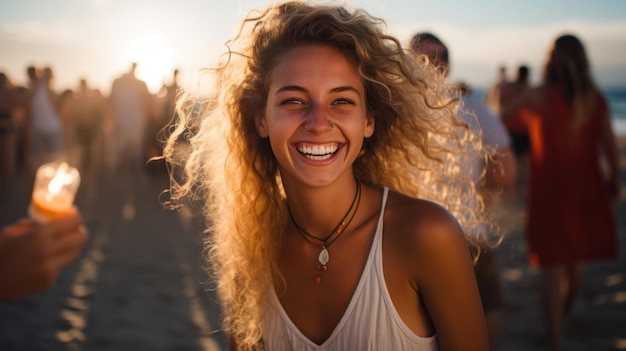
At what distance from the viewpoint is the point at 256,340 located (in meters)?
2.28

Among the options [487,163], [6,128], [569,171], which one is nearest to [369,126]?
[487,163]

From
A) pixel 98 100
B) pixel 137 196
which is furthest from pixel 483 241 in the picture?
pixel 98 100

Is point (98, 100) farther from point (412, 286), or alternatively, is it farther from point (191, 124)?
point (412, 286)

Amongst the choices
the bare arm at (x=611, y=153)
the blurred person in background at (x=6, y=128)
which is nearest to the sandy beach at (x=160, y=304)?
the bare arm at (x=611, y=153)

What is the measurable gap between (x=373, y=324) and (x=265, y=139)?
101 cm

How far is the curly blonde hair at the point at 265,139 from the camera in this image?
2234mm

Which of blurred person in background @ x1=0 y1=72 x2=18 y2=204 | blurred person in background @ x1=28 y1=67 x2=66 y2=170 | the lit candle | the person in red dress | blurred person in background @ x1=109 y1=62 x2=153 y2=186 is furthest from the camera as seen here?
blurred person in background @ x1=109 y1=62 x2=153 y2=186

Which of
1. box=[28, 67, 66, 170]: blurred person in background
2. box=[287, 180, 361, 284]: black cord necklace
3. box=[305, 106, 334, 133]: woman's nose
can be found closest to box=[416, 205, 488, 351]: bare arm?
box=[287, 180, 361, 284]: black cord necklace

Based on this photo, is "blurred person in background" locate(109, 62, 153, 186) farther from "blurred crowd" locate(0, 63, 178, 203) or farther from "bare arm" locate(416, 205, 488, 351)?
"bare arm" locate(416, 205, 488, 351)

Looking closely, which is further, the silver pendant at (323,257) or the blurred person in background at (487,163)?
the blurred person in background at (487,163)

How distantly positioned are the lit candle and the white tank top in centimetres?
101

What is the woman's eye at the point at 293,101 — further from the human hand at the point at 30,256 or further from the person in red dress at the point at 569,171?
the person in red dress at the point at 569,171

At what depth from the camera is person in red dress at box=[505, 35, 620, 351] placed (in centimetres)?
431

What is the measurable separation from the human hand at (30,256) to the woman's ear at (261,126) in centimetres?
113
